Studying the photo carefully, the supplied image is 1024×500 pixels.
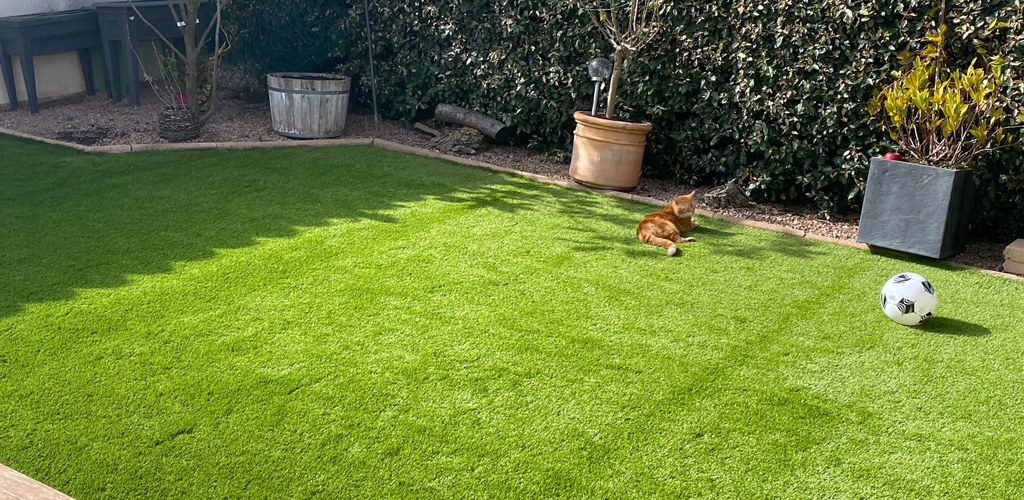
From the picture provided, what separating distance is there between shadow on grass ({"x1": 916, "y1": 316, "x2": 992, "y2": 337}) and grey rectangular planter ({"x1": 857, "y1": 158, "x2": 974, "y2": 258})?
2.91 feet

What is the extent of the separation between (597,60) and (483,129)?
4.93ft

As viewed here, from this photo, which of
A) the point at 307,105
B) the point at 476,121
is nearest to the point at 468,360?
the point at 476,121

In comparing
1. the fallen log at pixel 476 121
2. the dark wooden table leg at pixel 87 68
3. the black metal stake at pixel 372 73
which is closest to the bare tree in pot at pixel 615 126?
the fallen log at pixel 476 121

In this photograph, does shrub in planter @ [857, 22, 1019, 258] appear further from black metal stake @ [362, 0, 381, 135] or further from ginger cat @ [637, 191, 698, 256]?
black metal stake @ [362, 0, 381, 135]

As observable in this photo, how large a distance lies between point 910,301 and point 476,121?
442cm

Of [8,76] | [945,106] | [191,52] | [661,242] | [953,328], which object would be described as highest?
[191,52]

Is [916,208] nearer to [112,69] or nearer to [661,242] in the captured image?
[661,242]

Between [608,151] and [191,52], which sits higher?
[191,52]

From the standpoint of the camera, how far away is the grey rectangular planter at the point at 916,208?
15.6 feet

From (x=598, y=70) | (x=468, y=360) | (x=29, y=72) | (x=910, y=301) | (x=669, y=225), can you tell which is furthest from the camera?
(x=29, y=72)

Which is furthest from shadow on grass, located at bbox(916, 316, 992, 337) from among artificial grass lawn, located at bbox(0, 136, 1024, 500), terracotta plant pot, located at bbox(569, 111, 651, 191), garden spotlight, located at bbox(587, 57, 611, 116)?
garden spotlight, located at bbox(587, 57, 611, 116)

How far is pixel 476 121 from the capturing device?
7.33 metres

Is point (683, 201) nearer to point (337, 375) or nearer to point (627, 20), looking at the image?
point (627, 20)

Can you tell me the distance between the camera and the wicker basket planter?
688 cm
